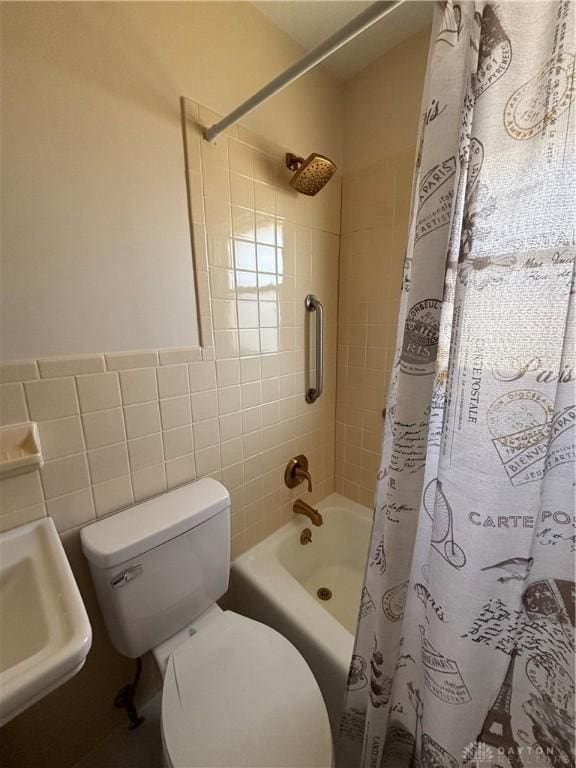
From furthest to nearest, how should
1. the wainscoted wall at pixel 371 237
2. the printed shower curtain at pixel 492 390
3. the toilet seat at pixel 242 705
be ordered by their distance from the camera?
1. the wainscoted wall at pixel 371 237
2. the toilet seat at pixel 242 705
3. the printed shower curtain at pixel 492 390

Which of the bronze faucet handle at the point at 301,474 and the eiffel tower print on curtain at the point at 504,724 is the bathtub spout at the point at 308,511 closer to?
the bronze faucet handle at the point at 301,474

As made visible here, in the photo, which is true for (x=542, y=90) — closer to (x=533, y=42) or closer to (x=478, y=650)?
(x=533, y=42)

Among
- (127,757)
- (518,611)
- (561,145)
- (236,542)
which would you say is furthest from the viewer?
(236,542)

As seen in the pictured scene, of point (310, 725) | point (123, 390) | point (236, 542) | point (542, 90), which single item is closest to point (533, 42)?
point (542, 90)

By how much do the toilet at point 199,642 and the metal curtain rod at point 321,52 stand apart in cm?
116

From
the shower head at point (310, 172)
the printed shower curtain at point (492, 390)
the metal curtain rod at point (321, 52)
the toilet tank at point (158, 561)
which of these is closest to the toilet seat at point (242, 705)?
the toilet tank at point (158, 561)

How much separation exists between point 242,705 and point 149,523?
53 centimetres

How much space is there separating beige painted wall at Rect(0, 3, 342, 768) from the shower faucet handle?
48mm

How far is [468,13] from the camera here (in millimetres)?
488

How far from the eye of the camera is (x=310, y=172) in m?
1.17

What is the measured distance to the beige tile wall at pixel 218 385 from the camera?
0.83m

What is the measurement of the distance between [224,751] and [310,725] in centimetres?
22

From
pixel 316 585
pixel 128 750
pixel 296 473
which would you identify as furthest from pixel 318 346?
pixel 128 750

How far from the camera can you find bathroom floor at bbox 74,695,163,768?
1.05m
